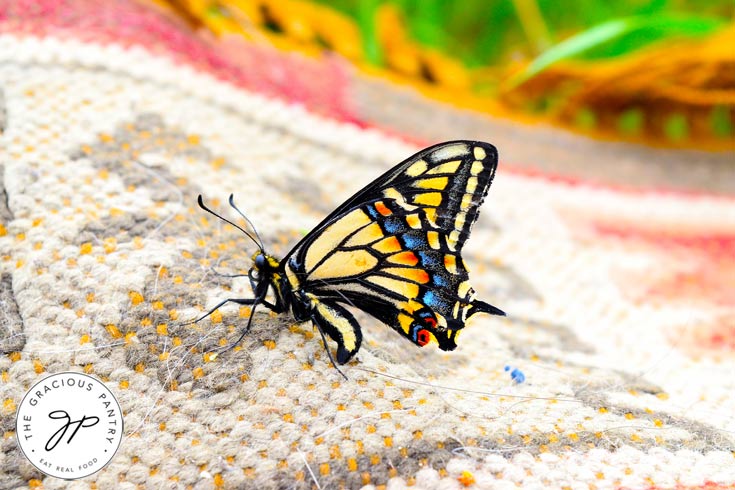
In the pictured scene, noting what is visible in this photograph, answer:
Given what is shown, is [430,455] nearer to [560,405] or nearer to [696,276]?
[560,405]

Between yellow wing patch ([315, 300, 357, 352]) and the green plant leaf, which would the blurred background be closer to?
the green plant leaf

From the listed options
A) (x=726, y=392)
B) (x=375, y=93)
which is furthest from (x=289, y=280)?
(x=375, y=93)

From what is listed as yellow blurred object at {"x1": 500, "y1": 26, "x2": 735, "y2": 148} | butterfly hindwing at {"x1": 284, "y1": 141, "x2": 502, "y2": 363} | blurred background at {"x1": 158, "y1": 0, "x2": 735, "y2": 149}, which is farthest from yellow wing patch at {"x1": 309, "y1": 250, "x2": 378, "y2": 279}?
yellow blurred object at {"x1": 500, "y1": 26, "x2": 735, "y2": 148}

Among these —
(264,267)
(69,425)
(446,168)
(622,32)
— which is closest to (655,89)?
(622,32)

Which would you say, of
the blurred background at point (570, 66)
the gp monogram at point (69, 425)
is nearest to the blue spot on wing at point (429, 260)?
the gp monogram at point (69, 425)

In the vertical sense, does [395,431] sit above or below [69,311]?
above

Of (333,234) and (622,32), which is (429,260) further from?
(622,32)

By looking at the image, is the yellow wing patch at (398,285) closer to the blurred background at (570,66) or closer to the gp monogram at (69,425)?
the gp monogram at (69,425)
